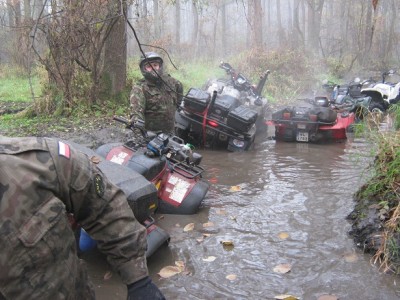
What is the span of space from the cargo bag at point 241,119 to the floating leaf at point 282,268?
3836mm

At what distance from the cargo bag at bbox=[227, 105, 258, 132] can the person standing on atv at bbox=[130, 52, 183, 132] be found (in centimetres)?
112

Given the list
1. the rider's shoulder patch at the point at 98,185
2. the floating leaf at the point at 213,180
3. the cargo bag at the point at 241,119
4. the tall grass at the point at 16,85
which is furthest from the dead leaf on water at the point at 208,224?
the tall grass at the point at 16,85

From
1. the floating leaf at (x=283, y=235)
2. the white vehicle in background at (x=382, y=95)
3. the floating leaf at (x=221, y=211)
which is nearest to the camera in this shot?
the floating leaf at (x=283, y=235)

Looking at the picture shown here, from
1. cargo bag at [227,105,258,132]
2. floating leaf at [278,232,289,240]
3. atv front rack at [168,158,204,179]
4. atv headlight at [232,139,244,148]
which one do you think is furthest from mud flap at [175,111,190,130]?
floating leaf at [278,232,289,240]

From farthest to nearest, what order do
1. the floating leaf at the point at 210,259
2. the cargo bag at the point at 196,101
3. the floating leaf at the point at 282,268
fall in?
the cargo bag at the point at 196,101 → the floating leaf at the point at 210,259 → the floating leaf at the point at 282,268

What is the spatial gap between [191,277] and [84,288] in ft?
6.01

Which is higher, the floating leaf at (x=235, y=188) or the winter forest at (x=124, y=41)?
the winter forest at (x=124, y=41)

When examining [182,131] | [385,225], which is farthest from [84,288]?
[182,131]

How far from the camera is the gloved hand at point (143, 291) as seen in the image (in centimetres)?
164

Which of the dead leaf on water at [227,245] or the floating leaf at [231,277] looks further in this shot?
the dead leaf on water at [227,245]

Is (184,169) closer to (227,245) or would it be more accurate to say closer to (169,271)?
(227,245)

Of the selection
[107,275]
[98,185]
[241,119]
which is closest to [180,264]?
[107,275]

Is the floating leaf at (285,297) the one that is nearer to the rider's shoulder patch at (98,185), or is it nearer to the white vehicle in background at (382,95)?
the rider's shoulder patch at (98,185)

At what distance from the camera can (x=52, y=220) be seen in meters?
1.46
